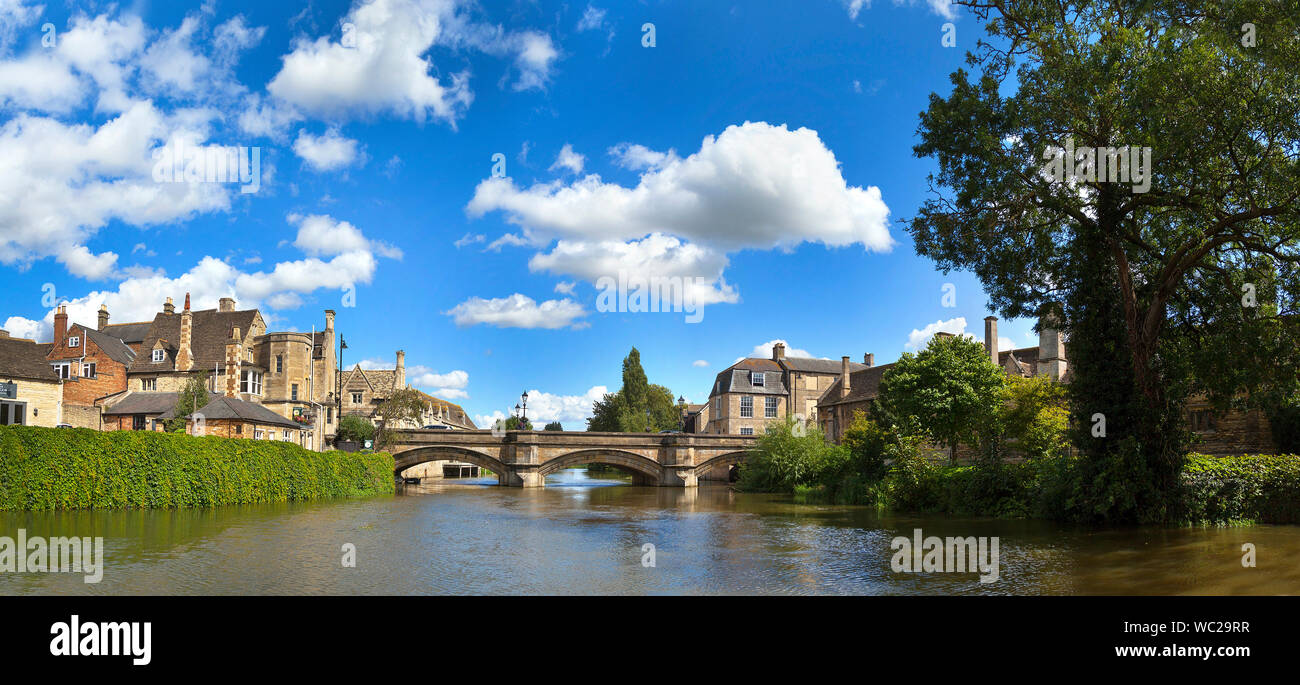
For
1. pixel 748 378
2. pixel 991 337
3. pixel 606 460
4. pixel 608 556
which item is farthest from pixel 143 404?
pixel 991 337

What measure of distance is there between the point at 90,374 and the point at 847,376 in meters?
53.8

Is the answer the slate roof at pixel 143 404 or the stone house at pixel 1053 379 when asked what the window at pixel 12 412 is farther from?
the stone house at pixel 1053 379

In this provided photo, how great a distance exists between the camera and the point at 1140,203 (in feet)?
60.0

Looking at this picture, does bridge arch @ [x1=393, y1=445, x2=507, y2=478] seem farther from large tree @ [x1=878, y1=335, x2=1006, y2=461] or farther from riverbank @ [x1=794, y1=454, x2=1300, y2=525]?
riverbank @ [x1=794, y1=454, x2=1300, y2=525]

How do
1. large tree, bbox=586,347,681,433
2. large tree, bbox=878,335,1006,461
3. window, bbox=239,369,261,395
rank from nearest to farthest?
1. large tree, bbox=878,335,1006,461
2. window, bbox=239,369,261,395
3. large tree, bbox=586,347,681,433

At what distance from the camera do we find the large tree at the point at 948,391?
36250 mm

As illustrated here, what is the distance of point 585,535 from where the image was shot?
857 inches

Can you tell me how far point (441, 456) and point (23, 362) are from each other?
74.1ft

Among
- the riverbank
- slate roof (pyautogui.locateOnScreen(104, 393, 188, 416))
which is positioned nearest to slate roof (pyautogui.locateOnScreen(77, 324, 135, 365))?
slate roof (pyautogui.locateOnScreen(104, 393, 188, 416))

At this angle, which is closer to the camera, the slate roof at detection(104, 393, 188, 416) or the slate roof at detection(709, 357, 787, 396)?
the slate roof at detection(104, 393, 188, 416)

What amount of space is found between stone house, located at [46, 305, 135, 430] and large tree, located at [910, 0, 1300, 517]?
51.2 metres

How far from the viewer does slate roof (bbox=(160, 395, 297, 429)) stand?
4069 centimetres
